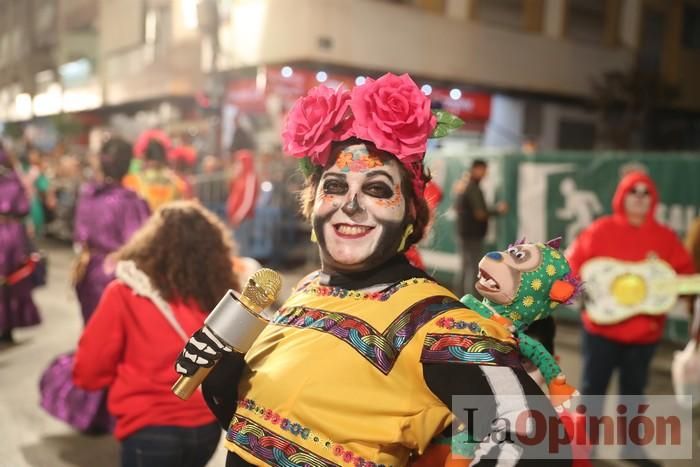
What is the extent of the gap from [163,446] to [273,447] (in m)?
1.37

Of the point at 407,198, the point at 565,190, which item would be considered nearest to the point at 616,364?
the point at 407,198

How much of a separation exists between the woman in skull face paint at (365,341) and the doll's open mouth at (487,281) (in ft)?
0.42

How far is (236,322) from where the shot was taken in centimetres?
188

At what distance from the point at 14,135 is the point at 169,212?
24.2 m

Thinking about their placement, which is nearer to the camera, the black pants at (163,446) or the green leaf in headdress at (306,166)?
the green leaf in headdress at (306,166)

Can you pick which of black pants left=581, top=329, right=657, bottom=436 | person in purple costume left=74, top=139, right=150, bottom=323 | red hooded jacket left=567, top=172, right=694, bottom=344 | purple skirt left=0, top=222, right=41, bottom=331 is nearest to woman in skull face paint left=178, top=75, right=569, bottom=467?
red hooded jacket left=567, top=172, right=694, bottom=344

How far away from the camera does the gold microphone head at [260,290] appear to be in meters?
1.94

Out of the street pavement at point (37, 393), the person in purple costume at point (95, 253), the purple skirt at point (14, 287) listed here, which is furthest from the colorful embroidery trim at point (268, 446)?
the purple skirt at point (14, 287)

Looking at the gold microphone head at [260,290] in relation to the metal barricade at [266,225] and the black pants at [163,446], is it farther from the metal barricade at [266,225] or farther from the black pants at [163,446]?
the metal barricade at [266,225]

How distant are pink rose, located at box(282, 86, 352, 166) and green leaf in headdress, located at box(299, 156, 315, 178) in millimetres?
83

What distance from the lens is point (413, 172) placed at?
2.00 meters

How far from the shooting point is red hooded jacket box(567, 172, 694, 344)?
15.0 feet

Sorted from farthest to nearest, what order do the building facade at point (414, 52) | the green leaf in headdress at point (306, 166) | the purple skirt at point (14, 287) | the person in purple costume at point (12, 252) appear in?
1. the building facade at point (414, 52)
2. the purple skirt at point (14, 287)
3. the person in purple costume at point (12, 252)
4. the green leaf in headdress at point (306, 166)

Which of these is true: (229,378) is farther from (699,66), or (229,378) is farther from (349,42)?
(699,66)
